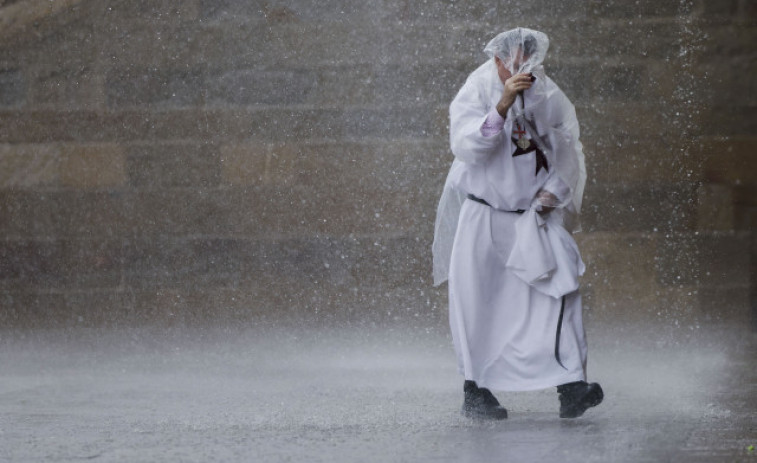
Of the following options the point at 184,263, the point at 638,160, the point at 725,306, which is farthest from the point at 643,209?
the point at 184,263

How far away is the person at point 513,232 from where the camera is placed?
6074 millimetres

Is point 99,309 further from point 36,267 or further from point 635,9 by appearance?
point 635,9

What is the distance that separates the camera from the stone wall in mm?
9203

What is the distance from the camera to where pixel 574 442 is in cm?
528

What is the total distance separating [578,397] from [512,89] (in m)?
1.29

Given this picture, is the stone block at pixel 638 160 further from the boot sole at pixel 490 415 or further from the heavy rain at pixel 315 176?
the boot sole at pixel 490 415

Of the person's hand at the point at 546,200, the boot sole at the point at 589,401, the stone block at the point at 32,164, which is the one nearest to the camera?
the boot sole at the point at 589,401

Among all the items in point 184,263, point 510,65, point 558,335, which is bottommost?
point 558,335

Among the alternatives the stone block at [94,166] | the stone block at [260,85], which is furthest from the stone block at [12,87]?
the stone block at [260,85]

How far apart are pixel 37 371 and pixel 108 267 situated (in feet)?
3.41

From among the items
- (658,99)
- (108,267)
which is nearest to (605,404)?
(658,99)

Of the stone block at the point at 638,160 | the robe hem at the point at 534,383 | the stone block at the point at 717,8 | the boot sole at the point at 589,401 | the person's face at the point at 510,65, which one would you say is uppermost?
the stone block at the point at 717,8

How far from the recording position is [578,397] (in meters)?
5.88

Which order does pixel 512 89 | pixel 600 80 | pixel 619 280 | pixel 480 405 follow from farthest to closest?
pixel 600 80 → pixel 619 280 → pixel 480 405 → pixel 512 89
